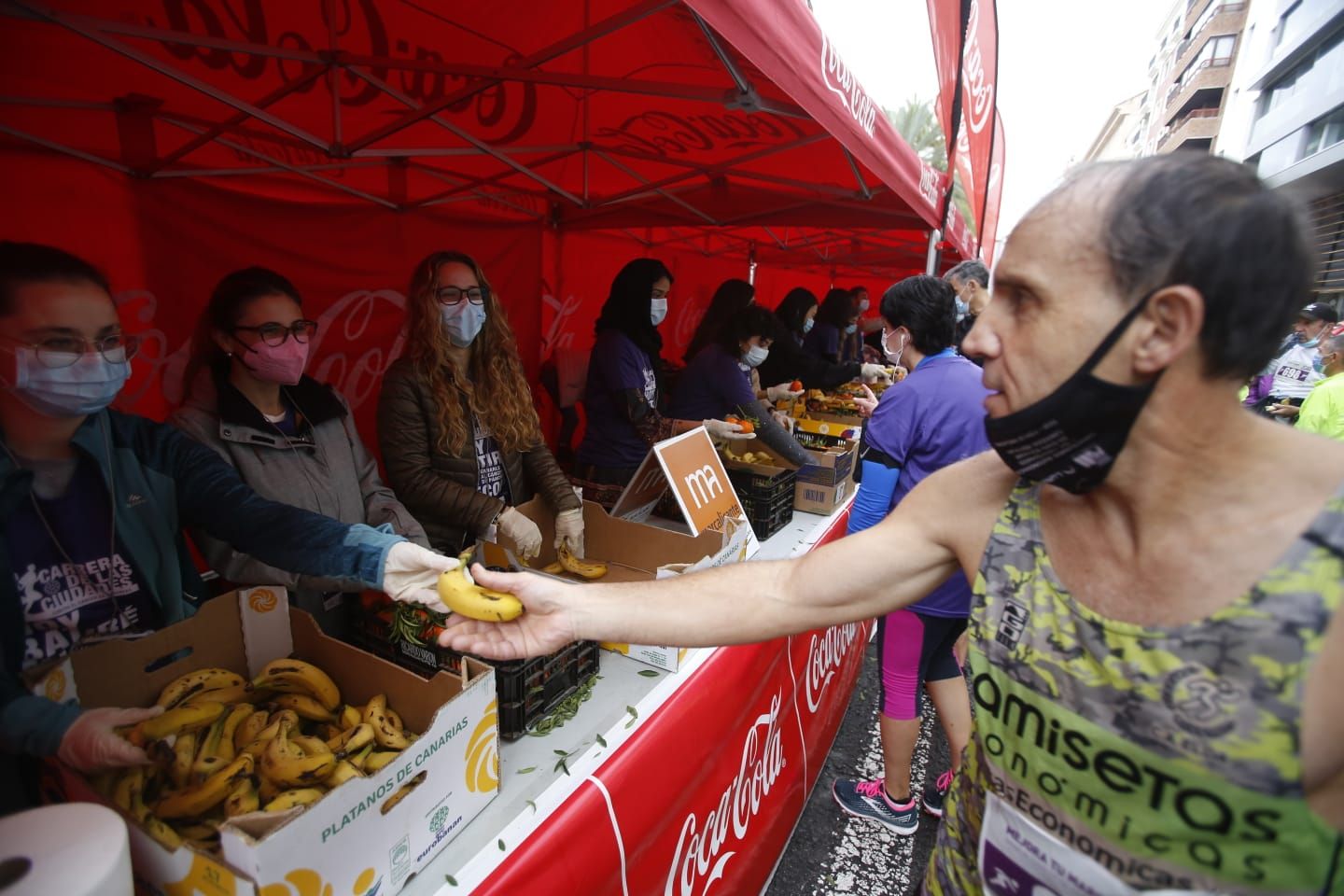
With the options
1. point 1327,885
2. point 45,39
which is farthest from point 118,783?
point 45,39

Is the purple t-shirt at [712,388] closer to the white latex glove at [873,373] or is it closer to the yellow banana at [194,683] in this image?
the yellow banana at [194,683]

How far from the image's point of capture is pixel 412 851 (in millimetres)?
1265

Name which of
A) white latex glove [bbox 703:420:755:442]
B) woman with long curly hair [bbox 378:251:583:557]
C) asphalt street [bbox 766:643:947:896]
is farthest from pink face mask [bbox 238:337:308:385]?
asphalt street [bbox 766:643:947:896]

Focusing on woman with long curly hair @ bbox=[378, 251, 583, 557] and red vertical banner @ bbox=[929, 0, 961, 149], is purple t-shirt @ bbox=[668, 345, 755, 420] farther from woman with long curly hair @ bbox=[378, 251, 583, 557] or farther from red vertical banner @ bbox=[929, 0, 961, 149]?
red vertical banner @ bbox=[929, 0, 961, 149]

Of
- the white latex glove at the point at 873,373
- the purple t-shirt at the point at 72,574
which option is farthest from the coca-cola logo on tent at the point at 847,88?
the white latex glove at the point at 873,373

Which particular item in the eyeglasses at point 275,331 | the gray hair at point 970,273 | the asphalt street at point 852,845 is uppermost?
the gray hair at point 970,273

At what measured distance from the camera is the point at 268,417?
2.04 m

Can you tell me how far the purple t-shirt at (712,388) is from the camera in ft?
13.6

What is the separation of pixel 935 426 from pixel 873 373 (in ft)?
15.9

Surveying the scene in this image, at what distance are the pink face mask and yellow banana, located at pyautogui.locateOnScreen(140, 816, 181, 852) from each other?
1.31m

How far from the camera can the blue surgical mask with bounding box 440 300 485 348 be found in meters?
2.65

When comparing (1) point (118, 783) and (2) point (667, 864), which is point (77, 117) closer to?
(1) point (118, 783)

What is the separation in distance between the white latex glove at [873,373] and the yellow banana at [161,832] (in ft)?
22.1

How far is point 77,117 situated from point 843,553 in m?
3.47
